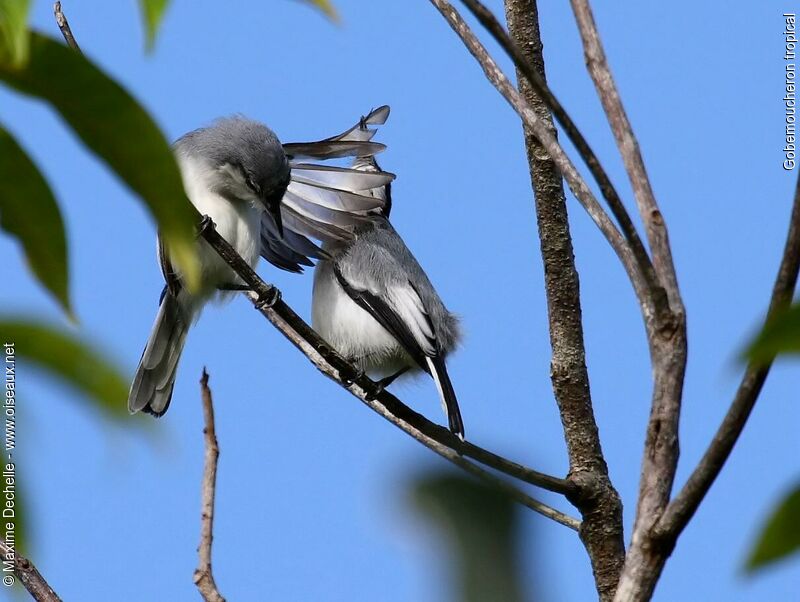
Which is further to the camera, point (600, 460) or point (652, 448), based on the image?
point (600, 460)

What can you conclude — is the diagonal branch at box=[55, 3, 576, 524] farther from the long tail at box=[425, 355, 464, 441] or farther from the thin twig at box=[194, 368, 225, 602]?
the long tail at box=[425, 355, 464, 441]

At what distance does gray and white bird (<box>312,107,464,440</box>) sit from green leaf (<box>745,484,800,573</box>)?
3.85m

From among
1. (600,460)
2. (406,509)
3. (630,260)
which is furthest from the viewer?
(600,460)

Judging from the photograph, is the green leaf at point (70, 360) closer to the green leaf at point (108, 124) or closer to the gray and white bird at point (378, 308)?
the green leaf at point (108, 124)

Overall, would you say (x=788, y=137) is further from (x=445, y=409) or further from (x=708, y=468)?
(x=445, y=409)

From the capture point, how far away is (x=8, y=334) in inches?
27.9

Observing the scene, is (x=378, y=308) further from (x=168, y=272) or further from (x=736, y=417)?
(x=736, y=417)

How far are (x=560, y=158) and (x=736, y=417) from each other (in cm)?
66

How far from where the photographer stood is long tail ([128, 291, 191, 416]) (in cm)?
411

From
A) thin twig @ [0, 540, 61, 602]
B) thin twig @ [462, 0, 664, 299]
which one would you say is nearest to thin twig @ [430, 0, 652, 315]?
thin twig @ [462, 0, 664, 299]

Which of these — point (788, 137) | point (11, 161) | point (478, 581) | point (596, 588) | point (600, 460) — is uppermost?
point (788, 137)

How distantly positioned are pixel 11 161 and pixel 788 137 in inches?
84.5

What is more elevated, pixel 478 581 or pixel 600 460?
pixel 600 460

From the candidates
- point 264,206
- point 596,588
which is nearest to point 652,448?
point 596,588
